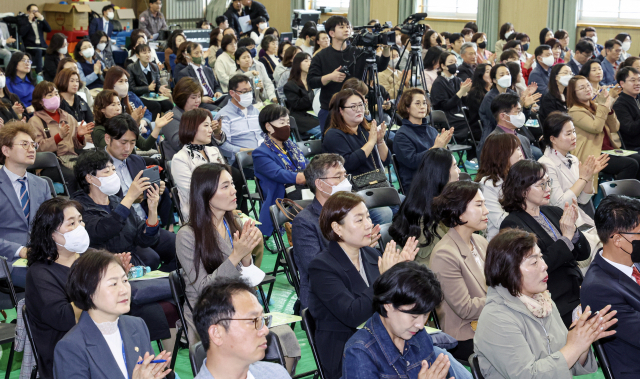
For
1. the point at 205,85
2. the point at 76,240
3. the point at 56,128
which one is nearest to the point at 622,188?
the point at 76,240

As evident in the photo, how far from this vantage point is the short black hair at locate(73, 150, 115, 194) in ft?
11.3

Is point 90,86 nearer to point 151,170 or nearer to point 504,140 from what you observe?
point 151,170

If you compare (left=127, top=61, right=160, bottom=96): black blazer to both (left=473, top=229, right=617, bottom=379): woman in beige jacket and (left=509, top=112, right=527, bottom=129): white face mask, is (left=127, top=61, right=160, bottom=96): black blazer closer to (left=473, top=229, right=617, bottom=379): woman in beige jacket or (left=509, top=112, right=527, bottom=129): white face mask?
(left=509, top=112, right=527, bottom=129): white face mask

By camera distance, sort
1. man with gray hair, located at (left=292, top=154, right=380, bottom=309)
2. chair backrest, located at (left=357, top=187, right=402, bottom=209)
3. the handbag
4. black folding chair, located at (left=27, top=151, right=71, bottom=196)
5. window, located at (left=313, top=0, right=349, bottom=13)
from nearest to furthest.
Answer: man with gray hair, located at (left=292, top=154, right=380, bottom=309) → chair backrest, located at (left=357, top=187, right=402, bottom=209) → the handbag → black folding chair, located at (left=27, top=151, right=71, bottom=196) → window, located at (left=313, top=0, right=349, bottom=13)

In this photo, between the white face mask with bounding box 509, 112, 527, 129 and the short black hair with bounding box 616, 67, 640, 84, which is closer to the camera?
the white face mask with bounding box 509, 112, 527, 129

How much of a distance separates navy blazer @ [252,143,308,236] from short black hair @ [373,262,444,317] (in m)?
2.23

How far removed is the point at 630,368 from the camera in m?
2.52

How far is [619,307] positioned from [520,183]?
34.7 inches

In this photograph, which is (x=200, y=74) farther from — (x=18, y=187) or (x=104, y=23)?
(x=104, y=23)

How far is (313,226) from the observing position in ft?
10.1

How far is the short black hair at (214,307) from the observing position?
196cm

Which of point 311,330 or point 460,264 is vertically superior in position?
point 460,264

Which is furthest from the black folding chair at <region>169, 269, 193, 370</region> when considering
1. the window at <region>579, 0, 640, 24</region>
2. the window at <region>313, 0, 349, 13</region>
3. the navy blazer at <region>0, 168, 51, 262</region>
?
the window at <region>313, 0, 349, 13</region>

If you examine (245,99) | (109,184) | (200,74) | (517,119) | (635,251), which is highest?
(200,74)
